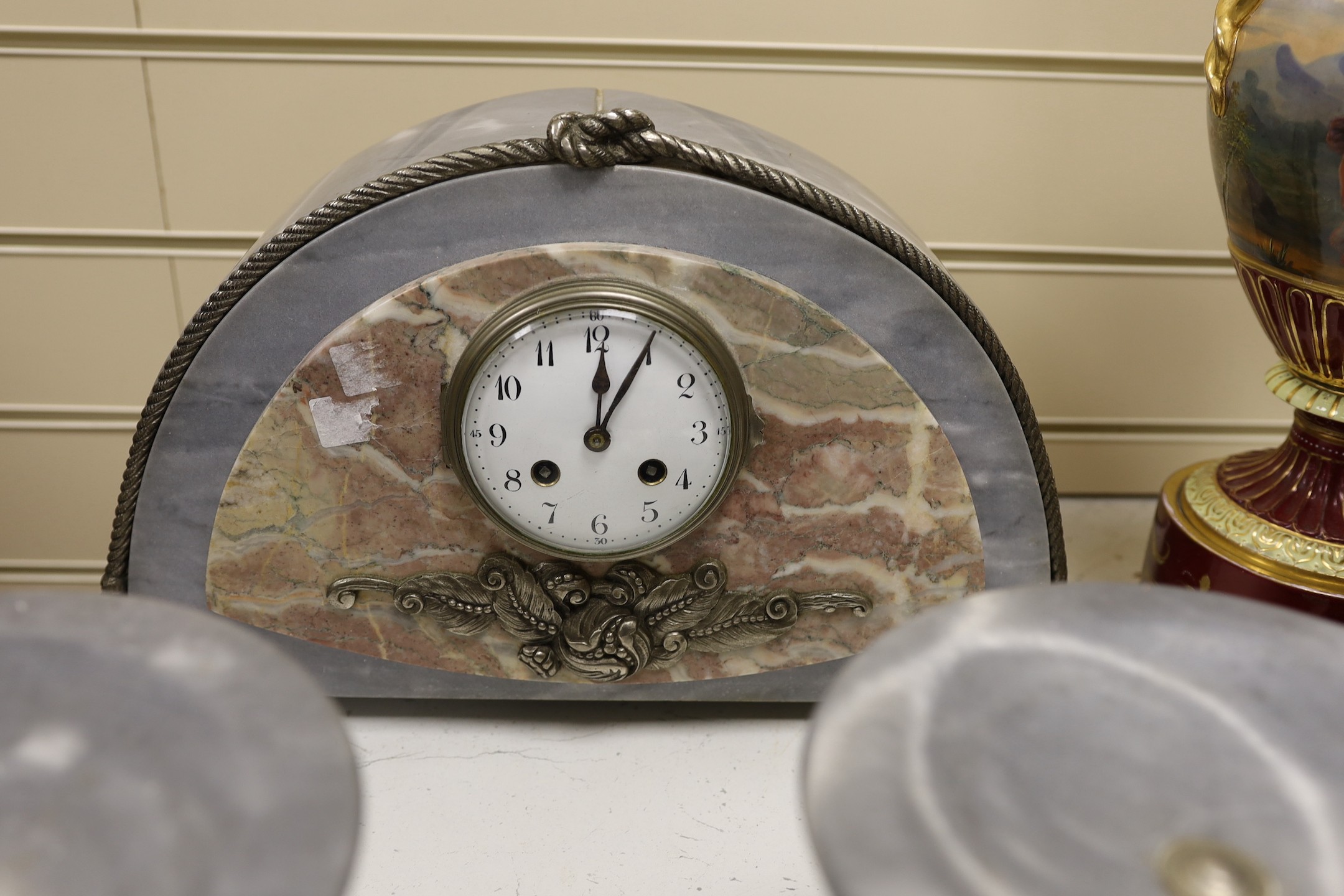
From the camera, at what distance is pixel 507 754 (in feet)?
2.98

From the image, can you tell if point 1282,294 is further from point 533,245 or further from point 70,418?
point 70,418

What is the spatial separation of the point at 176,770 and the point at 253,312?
45 centimetres

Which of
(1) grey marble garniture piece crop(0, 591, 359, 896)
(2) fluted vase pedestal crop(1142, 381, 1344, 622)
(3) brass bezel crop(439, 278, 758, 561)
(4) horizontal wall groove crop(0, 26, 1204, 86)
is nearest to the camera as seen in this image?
(1) grey marble garniture piece crop(0, 591, 359, 896)

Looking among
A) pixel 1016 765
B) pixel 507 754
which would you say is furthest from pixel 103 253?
pixel 1016 765

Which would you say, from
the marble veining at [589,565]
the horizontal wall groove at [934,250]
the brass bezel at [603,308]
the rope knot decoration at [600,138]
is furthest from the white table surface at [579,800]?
the horizontal wall groove at [934,250]

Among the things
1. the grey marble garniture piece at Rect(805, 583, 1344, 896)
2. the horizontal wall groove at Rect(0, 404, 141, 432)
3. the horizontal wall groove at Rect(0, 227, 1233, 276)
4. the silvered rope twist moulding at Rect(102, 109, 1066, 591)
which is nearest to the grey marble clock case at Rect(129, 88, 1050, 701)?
the silvered rope twist moulding at Rect(102, 109, 1066, 591)

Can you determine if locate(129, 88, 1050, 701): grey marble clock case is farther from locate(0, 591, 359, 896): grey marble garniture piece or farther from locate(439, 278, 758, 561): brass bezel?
locate(0, 591, 359, 896): grey marble garniture piece

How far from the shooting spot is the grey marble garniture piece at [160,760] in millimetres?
424

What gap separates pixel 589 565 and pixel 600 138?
339mm

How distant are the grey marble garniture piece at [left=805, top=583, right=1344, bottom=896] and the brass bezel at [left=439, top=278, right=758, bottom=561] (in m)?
0.30

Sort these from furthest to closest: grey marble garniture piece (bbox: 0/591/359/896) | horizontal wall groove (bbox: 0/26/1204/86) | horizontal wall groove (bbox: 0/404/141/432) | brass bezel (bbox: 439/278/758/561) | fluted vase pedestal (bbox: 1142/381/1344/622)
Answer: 1. horizontal wall groove (bbox: 0/404/141/432)
2. horizontal wall groove (bbox: 0/26/1204/86)
3. fluted vase pedestal (bbox: 1142/381/1344/622)
4. brass bezel (bbox: 439/278/758/561)
5. grey marble garniture piece (bbox: 0/591/359/896)

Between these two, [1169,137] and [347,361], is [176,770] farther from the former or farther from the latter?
[1169,137]

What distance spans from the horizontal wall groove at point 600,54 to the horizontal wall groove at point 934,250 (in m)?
0.20

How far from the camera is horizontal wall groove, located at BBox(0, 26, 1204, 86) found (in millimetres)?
1234
